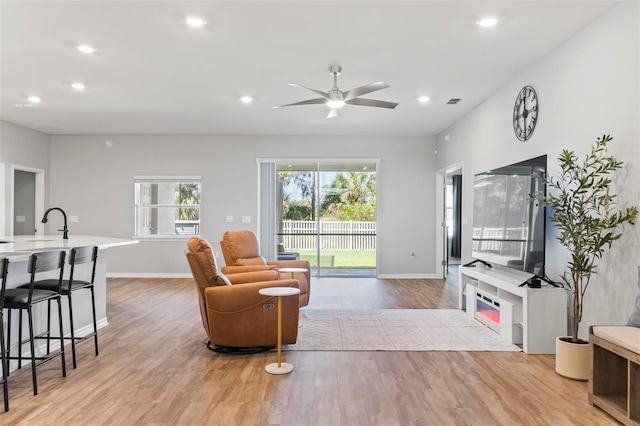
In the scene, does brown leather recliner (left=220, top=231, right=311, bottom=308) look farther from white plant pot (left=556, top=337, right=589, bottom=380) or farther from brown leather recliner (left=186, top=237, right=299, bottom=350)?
white plant pot (left=556, top=337, right=589, bottom=380)

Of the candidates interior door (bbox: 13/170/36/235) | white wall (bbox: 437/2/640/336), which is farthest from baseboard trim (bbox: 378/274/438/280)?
interior door (bbox: 13/170/36/235)

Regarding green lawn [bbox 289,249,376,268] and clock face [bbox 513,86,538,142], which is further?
green lawn [bbox 289,249,376,268]

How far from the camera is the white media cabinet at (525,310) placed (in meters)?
3.61

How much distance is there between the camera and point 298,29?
3557 millimetres

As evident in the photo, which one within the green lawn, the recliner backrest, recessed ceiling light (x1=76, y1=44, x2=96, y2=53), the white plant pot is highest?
recessed ceiling light (x1=76, y1=44, x2=96, y2=53)

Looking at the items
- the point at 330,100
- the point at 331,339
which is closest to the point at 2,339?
the point at 331,339

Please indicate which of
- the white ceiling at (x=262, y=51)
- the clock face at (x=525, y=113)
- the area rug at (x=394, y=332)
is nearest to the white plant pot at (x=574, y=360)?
the area rug at (x=394, y=332)

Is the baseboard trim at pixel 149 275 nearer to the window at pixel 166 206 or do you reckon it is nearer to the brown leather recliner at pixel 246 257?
the window at pixel 166 206

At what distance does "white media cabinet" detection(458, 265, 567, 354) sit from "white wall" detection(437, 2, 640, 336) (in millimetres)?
215

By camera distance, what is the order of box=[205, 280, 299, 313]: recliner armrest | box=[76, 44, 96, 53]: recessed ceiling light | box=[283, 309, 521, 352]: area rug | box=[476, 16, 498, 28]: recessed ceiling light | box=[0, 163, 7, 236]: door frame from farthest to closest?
box=[0, 163, 7, 236]: door frame < box=[76, 44, 96, 53]: recessed ceiling light < box=[283, 309, 521, 352]: area rug < box=[205, 280, 299, 313]: recliner armrest < box=[476, 16, 498, 28]: recessed ceiling light

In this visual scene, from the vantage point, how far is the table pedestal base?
3.16 metres

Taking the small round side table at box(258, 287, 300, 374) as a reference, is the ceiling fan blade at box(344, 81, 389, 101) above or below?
above

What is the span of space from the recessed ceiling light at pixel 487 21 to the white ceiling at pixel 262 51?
0.05 meters

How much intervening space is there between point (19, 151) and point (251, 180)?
3974 mm
